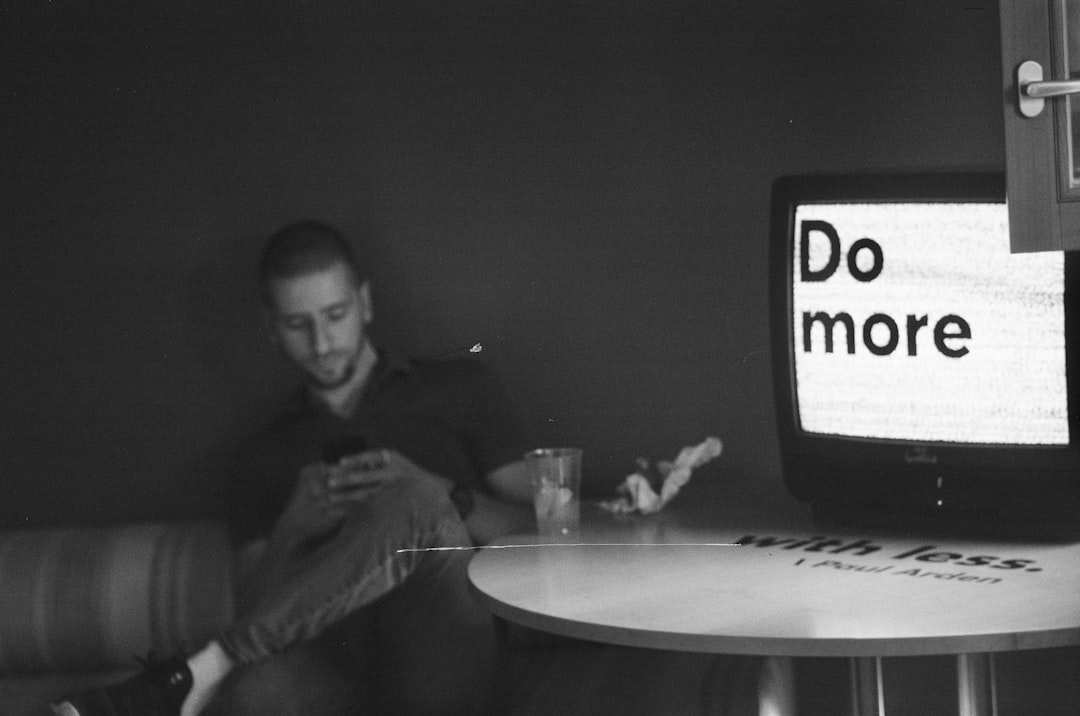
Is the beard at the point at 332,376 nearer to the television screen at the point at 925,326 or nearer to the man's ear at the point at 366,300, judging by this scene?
the man's ear at the point at 366,300

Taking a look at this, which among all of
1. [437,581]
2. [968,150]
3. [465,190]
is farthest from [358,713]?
[968,150]

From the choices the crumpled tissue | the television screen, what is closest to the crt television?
the television screen

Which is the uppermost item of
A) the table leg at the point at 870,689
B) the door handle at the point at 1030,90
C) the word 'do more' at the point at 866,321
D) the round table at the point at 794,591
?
the door handle at the point at 1030,90

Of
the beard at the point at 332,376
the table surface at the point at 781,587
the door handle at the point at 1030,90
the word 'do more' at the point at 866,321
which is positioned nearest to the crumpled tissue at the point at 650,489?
the table surface at the point at 781,587

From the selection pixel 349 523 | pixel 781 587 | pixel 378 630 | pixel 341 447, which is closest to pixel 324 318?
pixel 341 447

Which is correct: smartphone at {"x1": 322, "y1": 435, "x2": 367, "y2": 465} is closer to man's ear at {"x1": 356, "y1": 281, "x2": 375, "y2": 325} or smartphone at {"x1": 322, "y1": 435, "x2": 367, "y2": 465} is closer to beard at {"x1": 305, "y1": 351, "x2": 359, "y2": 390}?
beard at {"x1": 305, "y1": 351, "x2": 359, "y2": 390}

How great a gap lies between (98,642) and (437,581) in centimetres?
65

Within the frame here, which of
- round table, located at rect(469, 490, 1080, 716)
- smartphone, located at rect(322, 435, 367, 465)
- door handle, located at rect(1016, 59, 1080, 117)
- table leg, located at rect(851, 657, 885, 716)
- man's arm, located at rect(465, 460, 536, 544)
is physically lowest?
table leg, located at rect(851, 657, 885, 716)

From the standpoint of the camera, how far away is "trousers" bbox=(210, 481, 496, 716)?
5.84 ft

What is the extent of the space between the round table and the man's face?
66 cm

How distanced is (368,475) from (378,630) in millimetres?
311

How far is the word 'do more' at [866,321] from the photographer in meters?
1.56

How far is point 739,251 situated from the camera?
213cm

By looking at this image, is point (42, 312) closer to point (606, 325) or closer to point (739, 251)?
point (606, 325)
